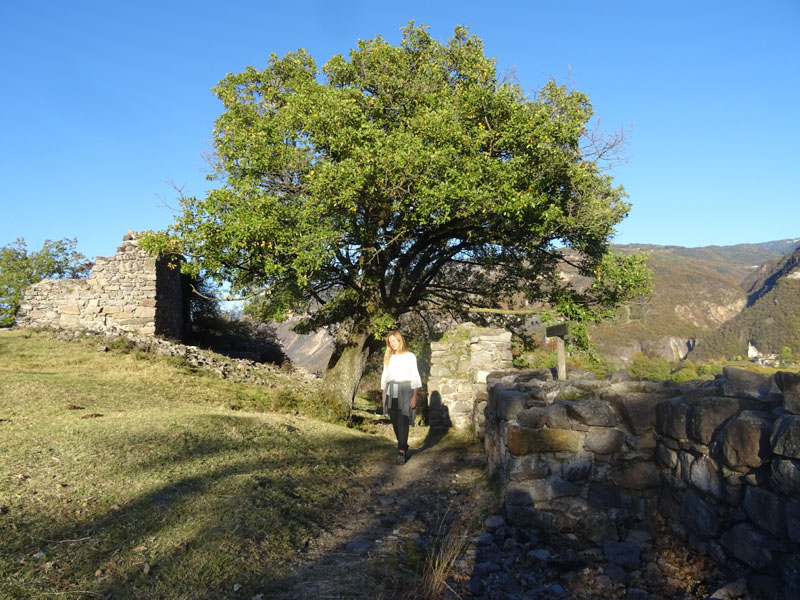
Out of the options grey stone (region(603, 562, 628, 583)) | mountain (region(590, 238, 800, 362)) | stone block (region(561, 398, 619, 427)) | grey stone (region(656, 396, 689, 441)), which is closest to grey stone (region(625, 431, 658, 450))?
grey stone (region(656, 396, 689, 441))

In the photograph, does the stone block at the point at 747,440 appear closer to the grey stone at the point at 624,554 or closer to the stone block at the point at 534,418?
the grey stone at the point at 624,554

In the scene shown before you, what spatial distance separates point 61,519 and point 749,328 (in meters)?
27.8

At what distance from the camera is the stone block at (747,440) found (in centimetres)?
365

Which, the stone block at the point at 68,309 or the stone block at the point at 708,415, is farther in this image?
the stone block at the point at 68,309

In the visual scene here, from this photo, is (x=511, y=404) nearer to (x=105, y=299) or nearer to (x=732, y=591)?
(x=732, y=591)

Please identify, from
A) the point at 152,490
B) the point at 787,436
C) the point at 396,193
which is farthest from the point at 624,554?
the point at 396,193

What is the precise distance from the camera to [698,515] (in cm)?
434

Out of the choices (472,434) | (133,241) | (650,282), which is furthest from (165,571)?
(133,241)

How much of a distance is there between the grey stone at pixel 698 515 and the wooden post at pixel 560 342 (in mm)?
2774

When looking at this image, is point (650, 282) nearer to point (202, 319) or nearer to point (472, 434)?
point (472, 434)

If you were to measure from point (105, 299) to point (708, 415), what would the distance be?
64.5 ft

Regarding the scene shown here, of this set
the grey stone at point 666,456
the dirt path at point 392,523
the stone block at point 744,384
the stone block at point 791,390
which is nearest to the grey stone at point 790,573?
the stone block at point 791,390

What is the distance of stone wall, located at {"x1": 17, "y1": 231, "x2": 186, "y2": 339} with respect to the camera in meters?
18.9

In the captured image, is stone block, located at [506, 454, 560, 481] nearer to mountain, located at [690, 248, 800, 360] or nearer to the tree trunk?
the tree trunk
